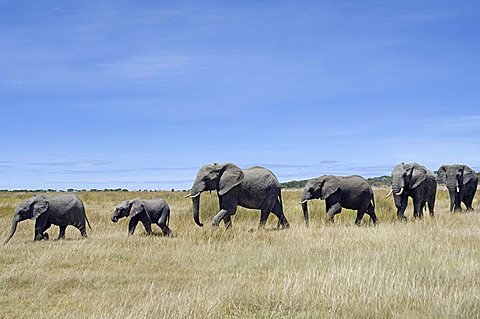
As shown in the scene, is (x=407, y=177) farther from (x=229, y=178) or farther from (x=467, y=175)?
(x=229, y=178)

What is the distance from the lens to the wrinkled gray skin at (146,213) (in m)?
16.0

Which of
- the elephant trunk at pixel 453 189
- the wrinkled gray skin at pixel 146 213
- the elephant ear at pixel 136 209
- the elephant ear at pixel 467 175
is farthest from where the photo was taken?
the elephant ear at pixel 467 175

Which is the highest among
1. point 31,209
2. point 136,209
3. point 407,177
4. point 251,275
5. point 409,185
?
point 407,177

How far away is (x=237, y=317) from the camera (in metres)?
6.93

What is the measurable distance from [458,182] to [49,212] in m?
16.1

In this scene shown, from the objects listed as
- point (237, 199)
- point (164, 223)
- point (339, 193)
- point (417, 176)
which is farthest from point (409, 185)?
point (164, 223)

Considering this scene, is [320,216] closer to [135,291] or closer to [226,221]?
[226,221]

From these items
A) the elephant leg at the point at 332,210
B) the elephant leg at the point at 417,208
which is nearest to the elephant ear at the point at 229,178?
the elephant leg at the point at 332,210

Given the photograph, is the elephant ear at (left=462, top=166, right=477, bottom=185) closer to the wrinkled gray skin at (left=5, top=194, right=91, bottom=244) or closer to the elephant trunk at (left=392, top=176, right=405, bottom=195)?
the elephant trunk at (left=392, top=176, right=405, bottom=195)

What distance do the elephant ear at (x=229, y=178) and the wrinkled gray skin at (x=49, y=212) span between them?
3.78 metres

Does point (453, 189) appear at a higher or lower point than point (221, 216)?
higher

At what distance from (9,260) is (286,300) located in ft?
20.9

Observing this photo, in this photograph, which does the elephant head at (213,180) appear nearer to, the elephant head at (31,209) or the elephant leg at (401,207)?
the elephant head at (31,209)

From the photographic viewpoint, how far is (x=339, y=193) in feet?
63.7
